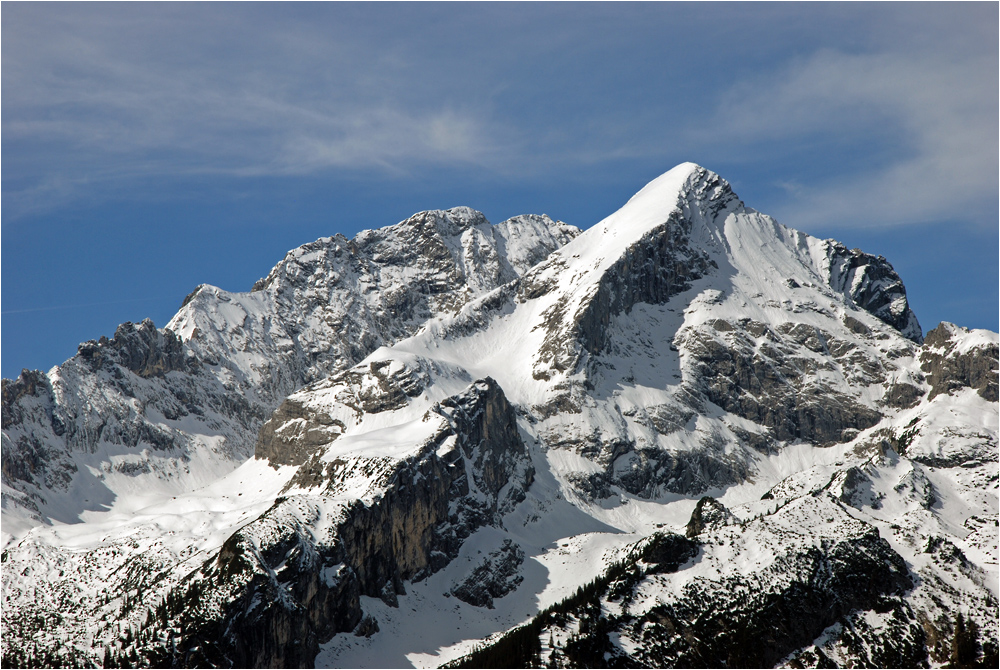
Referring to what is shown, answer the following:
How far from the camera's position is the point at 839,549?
184 metres

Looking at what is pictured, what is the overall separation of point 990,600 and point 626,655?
189ft

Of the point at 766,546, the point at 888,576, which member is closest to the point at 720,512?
the point at 766,546

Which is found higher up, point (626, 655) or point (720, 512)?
point (720, 512)

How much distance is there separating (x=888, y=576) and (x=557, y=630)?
51.4m

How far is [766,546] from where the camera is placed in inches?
7219

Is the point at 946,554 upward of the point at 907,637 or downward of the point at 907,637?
upward

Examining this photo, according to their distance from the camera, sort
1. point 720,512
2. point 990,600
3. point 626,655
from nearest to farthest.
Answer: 1. point 626,655
2. point 990,600
3. point 720,512

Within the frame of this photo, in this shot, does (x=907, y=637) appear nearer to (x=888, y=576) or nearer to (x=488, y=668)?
(x=888, y=576)

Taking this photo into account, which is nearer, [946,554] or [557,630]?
[557,630]

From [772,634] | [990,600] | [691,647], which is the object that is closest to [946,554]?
[990,600]

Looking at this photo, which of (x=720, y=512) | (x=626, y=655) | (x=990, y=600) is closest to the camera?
(x=626, y=655)

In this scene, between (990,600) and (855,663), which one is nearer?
(855,663)

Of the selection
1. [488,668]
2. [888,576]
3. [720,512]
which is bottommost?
[488,668]

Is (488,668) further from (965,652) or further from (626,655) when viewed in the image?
(965,652)
